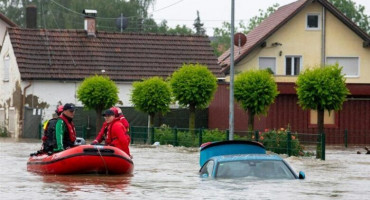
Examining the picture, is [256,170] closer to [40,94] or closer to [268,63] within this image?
[40,94]

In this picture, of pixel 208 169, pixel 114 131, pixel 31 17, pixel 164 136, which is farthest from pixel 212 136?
pixel 31 17

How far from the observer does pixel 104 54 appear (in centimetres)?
5831

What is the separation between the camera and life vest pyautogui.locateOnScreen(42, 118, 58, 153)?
83.0 ft

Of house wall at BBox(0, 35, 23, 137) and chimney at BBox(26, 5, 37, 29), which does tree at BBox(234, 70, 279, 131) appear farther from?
chimney at BBox(26, 5, 37, 29)

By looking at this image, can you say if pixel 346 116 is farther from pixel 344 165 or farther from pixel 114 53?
pixel 344 165

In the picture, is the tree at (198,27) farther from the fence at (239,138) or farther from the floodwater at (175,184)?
the floodwater at (175,184)

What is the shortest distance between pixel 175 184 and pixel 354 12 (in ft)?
276

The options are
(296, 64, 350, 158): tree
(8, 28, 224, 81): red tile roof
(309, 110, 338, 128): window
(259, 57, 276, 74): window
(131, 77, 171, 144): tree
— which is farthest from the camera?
(259, 57, 276, 74): window

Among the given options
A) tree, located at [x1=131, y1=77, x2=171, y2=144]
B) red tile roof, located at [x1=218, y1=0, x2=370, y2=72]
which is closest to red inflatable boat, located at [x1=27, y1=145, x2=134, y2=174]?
tree, located at [x1=131, y1=77, x2=171, y2=144]

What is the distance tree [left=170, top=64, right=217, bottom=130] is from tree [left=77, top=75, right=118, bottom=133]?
561cm

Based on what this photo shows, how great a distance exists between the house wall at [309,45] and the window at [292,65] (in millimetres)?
314

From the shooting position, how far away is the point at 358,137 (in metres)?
51.0

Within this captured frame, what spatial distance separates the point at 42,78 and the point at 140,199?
1460 inches

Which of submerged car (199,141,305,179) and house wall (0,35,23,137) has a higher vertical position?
house wall (0,35,23,137)
